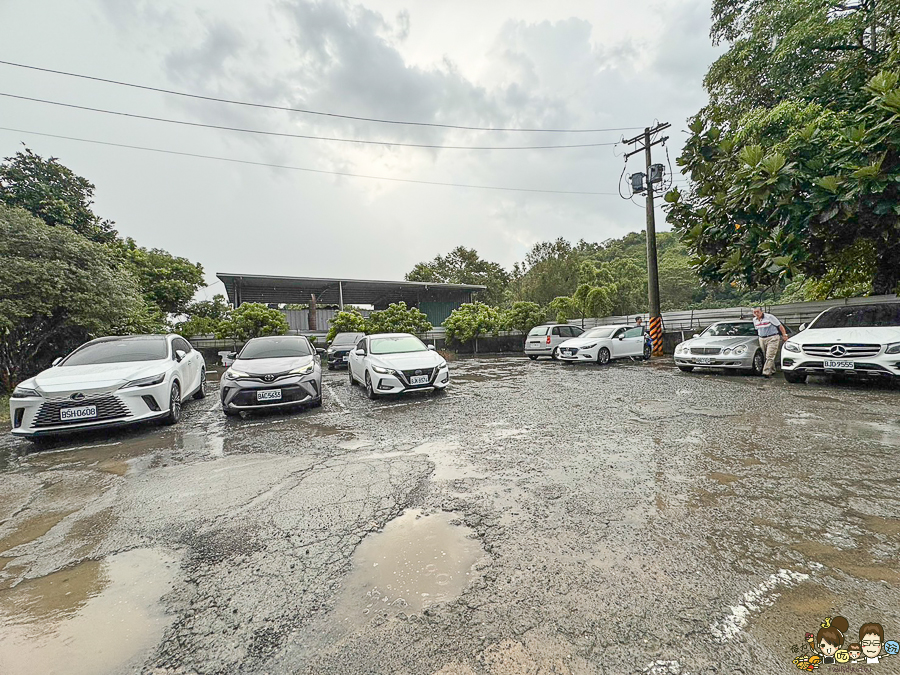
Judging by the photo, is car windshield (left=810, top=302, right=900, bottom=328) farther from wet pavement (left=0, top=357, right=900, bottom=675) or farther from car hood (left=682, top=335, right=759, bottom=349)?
wet pavement (left=0, top=357, right=900, bottom=675)

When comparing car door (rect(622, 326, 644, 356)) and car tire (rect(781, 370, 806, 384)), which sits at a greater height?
car door (rect(622, 326, 644, 356))

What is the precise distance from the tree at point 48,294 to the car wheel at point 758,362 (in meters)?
15.0

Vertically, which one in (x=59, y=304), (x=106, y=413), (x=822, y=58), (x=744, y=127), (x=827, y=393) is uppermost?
(x=822, y=58)

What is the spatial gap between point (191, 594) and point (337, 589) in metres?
0.76

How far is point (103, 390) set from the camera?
5.16m

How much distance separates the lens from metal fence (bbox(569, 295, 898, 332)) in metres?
12.3

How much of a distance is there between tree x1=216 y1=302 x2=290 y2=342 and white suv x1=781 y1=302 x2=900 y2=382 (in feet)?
55.8

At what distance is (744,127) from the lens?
865cm

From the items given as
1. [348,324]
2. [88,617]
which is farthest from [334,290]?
[88,617]

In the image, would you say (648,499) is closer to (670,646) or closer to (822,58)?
(670,646)

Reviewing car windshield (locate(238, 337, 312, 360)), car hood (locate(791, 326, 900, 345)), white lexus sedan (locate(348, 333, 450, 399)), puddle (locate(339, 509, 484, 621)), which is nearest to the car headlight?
car windshield (locate(238, 337, 312, 360))

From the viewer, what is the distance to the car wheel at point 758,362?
30.1 ft

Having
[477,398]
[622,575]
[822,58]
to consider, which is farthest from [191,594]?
[822,58]

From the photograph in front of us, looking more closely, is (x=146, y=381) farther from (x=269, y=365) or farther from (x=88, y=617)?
(x=88, y=617)
